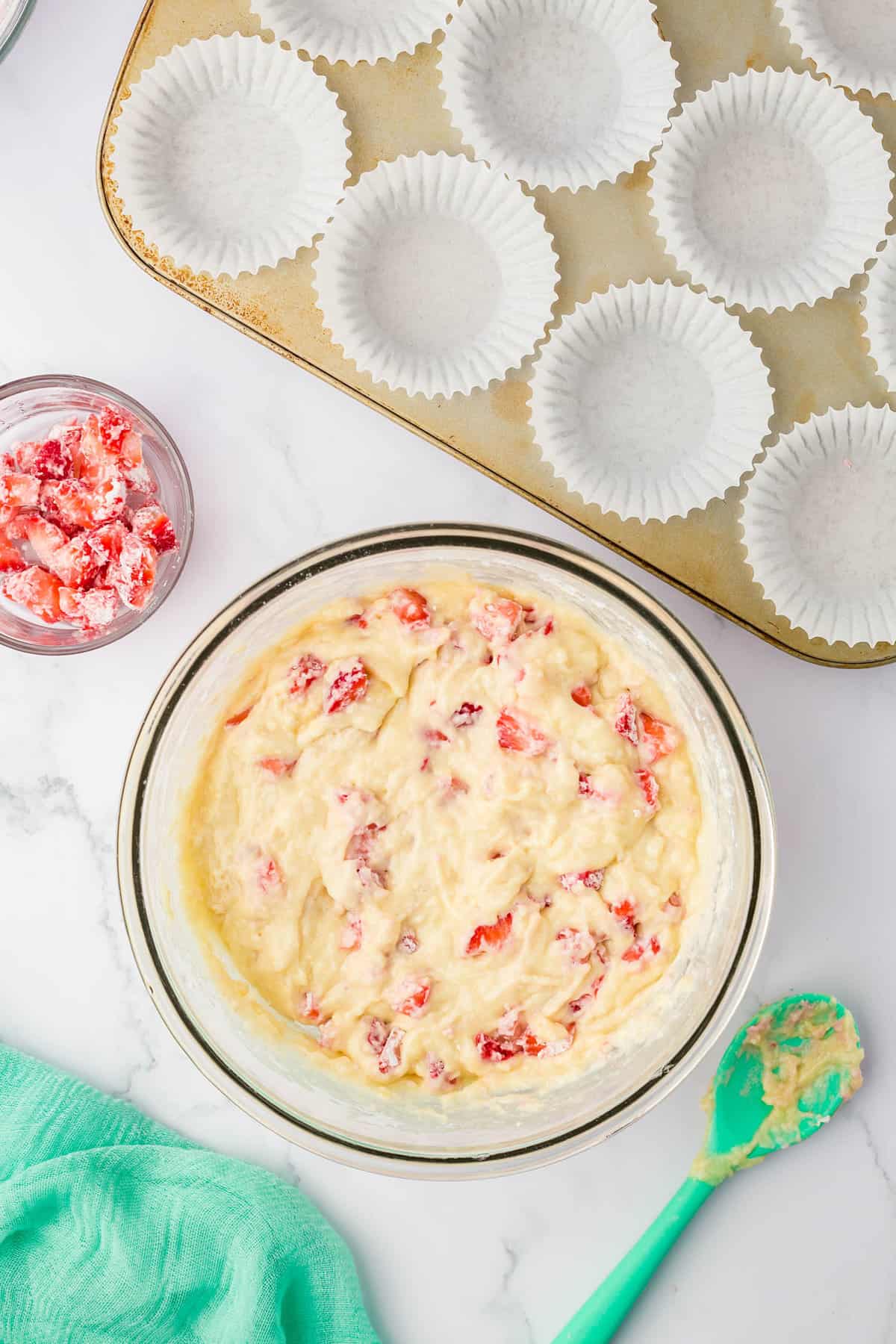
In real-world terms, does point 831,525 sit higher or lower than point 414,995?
higher

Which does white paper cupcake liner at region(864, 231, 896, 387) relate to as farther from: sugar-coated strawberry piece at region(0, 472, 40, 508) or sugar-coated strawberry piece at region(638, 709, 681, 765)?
sugar-coated strawberry piece at region(0, 472, 40, 508)

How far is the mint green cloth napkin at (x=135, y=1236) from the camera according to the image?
2.49 m

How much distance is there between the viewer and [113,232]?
2420 mm

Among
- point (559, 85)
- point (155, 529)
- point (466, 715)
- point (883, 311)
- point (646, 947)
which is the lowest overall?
point (646, 947)

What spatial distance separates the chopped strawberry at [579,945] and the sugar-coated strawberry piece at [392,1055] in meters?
0.37

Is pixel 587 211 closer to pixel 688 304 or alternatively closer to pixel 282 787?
pixel 688 304

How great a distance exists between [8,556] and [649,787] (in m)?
1.42

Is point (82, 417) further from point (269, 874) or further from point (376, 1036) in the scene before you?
point (376, 1036)

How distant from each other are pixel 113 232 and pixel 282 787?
1.24 meters

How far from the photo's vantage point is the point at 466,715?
223 centimetres

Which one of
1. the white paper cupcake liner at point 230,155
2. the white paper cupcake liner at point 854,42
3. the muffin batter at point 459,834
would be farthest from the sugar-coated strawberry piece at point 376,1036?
the white paper cupcake liner at point 854,42

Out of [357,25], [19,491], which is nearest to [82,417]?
[19,491]

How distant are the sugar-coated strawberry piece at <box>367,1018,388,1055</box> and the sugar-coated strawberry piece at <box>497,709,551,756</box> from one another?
0.61m

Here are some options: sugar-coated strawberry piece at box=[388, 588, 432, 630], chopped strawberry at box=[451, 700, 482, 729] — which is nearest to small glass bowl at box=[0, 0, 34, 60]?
sugar-coated strawberry piece at box=[388, 588, 432, 630]
